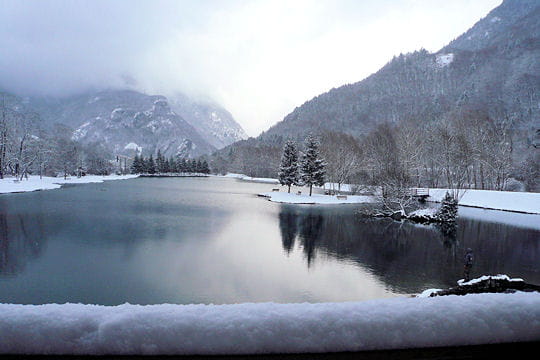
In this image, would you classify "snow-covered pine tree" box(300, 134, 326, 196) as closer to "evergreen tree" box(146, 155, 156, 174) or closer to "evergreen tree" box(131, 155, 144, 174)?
"evergreen tree" box(146, 155, 156, 174)

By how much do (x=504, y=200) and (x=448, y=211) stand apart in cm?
2180

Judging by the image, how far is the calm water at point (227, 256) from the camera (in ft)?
43.3

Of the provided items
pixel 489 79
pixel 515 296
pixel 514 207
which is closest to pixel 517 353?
pixel 515 296

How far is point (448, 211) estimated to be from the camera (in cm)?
3322

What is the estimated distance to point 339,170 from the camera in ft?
222

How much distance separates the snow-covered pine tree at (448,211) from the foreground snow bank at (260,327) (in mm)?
35208

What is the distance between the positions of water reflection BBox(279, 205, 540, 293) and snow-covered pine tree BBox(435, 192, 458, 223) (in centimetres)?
114

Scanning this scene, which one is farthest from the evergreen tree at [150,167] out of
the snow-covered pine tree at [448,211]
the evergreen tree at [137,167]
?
the snow-covered pine tree at [448,211]

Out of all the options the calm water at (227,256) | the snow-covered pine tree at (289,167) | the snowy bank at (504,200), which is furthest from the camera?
the snow-covered pine tree at (289,167)

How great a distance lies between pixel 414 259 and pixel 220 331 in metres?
19.8

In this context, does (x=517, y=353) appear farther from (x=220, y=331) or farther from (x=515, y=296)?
(x=220, y=331)

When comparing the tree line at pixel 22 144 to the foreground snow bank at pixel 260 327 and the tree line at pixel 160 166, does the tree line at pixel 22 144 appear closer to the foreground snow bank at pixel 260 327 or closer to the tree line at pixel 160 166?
the tree line at pixel 160 166

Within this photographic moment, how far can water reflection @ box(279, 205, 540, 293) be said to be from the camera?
1670cm

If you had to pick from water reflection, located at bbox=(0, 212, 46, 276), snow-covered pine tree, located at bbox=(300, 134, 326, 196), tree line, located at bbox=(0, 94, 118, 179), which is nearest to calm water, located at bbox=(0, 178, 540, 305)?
water reflection, located at bbox=(0, 212, 46, 276)
